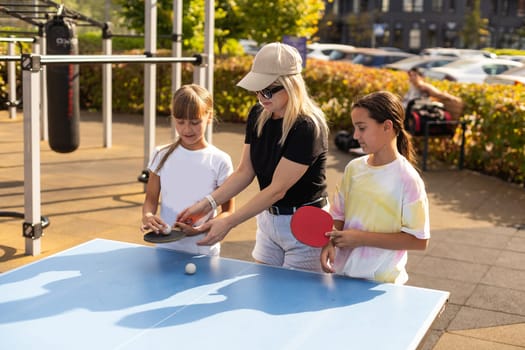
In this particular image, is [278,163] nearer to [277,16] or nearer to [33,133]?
[33,133]

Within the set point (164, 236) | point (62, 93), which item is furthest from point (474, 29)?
point (164, 236)

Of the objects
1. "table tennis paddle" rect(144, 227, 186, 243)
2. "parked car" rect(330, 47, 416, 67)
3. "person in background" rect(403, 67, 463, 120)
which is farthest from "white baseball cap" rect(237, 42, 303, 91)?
"parked car" rect(330, 47, 416, 67)

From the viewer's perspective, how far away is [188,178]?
419 centimetres

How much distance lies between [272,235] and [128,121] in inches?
486

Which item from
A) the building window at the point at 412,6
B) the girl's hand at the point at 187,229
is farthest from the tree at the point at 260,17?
the building window at the point at 412,6

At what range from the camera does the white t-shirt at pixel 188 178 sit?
4.18 m

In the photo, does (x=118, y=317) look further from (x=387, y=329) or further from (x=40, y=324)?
(x=387, y=329)

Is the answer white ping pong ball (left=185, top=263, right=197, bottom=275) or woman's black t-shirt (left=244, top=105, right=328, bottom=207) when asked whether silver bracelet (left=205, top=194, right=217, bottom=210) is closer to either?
woman's black t-shirt (left=244, top=105, right=328, bottom=207)

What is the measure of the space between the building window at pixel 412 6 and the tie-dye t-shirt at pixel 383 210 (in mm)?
61856

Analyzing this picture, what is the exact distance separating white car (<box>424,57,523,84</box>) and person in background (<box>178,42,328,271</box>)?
21686 millimetres

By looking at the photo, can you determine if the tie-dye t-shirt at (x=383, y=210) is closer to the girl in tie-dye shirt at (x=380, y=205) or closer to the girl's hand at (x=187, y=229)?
the girl in tie-dye shirt at (x=380, y=205)

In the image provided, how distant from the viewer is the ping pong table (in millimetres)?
2650

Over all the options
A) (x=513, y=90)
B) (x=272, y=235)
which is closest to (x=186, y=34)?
(x=513, y=90)

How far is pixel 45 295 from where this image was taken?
3076mm
